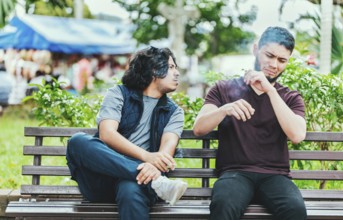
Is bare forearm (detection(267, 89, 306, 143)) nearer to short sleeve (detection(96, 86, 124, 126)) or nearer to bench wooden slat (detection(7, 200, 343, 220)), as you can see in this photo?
bench wooden slat (detection(7, 200, 343, 220))

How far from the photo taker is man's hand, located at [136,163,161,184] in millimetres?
3467

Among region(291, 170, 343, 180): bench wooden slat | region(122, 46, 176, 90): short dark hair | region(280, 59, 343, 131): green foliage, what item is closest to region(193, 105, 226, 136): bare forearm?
region(122, 46, 176, 90): short dark hair

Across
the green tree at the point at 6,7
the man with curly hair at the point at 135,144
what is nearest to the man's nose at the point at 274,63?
the man with curly hair at the point at 135,144

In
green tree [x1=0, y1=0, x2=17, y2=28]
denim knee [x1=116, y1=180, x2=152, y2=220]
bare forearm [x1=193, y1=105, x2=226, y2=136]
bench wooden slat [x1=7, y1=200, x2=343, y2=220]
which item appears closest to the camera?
denim knee [x1=116, y1=180, x2=152, y2=220]

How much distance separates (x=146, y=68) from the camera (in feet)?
13.0

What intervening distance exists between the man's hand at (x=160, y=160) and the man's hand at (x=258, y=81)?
0.68m

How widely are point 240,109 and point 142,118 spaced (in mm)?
657

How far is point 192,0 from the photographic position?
20062 mm

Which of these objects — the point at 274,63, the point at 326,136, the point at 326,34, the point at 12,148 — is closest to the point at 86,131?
the point at 274,63

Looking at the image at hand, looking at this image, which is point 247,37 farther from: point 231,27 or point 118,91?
point 118,91

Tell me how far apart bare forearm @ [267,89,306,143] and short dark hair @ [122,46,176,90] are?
728 mm

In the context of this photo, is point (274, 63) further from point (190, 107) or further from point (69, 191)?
point (69, 191)

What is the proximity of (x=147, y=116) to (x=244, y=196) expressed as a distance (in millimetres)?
817

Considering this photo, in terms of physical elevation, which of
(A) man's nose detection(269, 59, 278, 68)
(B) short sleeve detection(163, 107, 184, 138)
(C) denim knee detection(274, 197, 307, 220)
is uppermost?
(A) man's nose detection(269, 59, 278, 68)
